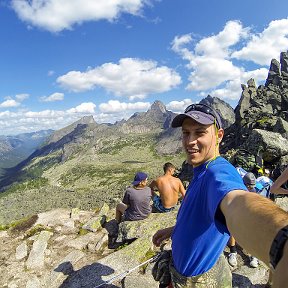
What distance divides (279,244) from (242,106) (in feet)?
292

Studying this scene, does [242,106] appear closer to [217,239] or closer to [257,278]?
[257,278]

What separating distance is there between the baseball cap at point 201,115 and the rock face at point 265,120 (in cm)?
1708

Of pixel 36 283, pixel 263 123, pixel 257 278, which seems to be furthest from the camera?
pixel 263 123

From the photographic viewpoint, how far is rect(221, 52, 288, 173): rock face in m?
21.9

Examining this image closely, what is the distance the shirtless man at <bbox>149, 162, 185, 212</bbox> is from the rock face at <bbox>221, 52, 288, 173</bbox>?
8.34 m

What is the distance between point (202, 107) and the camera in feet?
14.6

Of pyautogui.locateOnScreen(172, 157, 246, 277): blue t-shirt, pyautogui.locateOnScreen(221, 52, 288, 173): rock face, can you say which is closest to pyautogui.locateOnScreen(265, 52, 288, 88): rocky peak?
pyautogui.locateOnScreen(221, 52, 288, 173): rock face

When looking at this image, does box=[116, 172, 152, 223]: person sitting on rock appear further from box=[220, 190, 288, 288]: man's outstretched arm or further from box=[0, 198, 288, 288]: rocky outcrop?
box=[220, 190, 288, 288]: man's outstretched arm

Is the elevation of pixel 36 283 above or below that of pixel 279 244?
below

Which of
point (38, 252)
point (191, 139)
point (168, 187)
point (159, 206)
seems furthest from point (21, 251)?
point (191, 139)

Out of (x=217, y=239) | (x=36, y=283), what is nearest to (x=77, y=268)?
(x=36, y=283)

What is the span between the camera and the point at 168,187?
14.5m

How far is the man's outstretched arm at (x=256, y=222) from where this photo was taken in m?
1.73

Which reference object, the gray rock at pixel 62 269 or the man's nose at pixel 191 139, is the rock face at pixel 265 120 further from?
the man's nose at pixel 191 139
